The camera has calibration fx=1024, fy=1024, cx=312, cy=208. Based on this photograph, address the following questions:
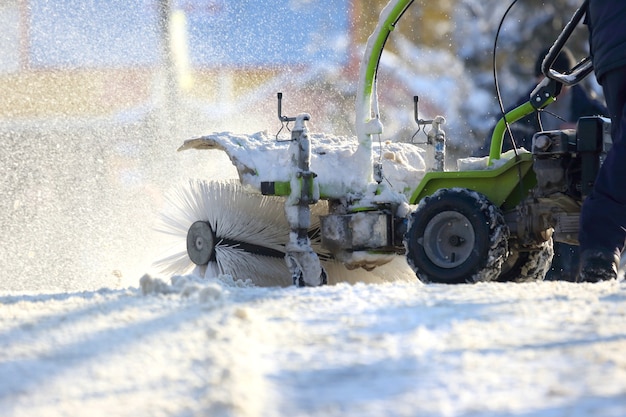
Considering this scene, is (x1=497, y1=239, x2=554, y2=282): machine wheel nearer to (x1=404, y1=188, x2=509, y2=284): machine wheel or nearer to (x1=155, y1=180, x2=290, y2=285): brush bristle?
(x1=404, y1=188, x2=509, y2=284): machine wheel

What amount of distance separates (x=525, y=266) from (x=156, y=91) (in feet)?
23.7

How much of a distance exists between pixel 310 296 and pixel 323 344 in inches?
33.3

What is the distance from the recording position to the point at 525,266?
5215mm

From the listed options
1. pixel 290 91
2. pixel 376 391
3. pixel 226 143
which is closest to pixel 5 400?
pixel 376 391

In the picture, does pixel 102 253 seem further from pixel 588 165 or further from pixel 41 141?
pixel 588 165

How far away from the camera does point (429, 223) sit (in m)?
4.86

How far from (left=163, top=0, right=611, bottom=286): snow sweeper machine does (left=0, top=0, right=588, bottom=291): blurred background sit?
5.06 ft

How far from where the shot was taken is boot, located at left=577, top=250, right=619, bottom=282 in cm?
403

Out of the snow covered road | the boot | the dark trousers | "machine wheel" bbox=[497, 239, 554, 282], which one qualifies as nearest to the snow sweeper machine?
"machine wheel" bbox=[497, 239, 554, 282]

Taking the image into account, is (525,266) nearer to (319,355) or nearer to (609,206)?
(609,206)

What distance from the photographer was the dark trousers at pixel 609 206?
4.05 metres

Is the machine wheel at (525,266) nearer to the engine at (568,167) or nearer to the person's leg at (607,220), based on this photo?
the engine at (568,167)

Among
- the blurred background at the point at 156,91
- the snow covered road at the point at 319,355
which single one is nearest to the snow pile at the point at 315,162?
the blurred background at the point at 156,91

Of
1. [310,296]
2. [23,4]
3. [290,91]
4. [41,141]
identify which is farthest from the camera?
[290,91]
